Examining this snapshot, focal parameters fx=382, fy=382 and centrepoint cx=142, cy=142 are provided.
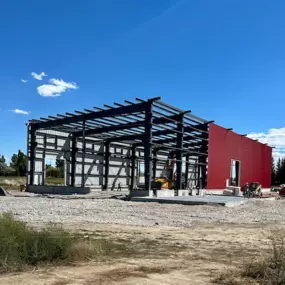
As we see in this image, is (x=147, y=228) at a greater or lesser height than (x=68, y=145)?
lesser

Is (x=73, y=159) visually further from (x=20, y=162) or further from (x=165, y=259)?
(x=20, y=162)

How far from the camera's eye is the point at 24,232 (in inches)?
273

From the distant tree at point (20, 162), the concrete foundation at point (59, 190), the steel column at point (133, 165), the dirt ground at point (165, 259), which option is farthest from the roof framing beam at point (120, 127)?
the distant tree at point (20, 162)

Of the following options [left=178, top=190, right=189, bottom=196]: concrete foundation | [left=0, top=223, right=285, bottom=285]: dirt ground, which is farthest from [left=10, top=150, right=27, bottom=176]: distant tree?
[left=0, top=223, right=285, bottom=285]: dirt ground

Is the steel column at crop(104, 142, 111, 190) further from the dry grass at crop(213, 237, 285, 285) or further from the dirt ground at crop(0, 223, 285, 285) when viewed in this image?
the dry grass at crop(213, 237, 285, 285)

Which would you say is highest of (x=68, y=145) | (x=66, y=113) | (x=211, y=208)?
(x=66, y=113)

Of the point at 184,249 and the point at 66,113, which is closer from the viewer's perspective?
the point at 184,249

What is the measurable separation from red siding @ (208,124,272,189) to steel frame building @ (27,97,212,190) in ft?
3.08

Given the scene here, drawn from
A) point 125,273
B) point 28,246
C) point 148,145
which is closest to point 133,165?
point 148,145

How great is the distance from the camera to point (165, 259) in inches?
281

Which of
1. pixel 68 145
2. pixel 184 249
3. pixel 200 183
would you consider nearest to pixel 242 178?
pixel 200 183

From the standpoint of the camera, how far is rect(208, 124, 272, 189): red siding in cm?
3212

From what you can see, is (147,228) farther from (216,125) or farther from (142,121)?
(216,125)

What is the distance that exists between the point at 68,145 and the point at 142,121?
8851mm
